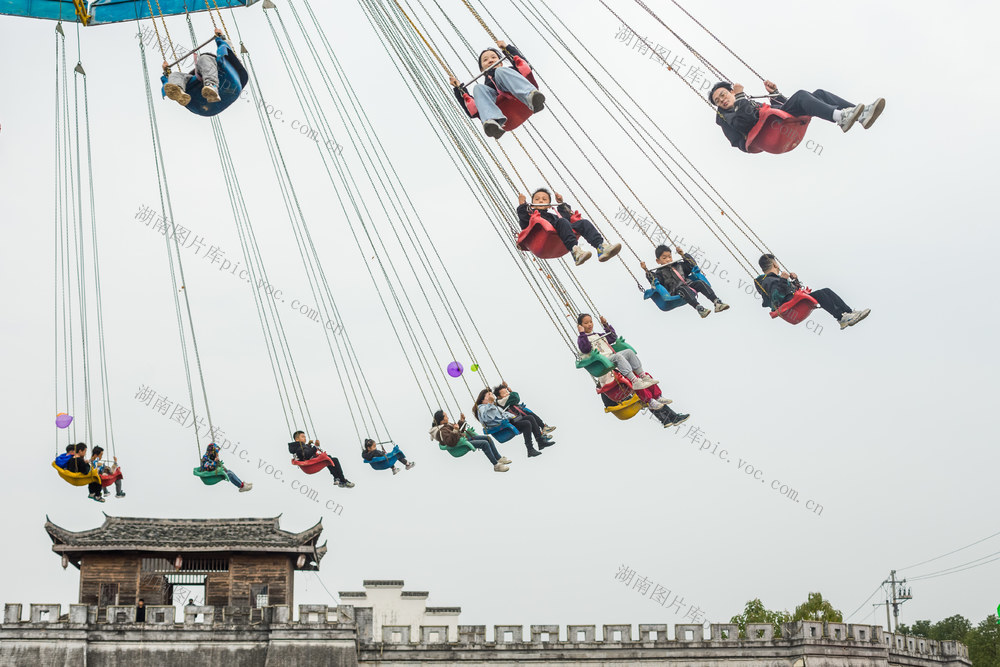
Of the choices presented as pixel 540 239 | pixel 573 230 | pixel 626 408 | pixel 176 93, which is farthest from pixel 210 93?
pixel 626 408

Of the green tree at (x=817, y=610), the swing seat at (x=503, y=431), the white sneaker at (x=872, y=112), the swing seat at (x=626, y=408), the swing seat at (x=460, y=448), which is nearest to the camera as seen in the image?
the white sneaker at (x=872, y=112)

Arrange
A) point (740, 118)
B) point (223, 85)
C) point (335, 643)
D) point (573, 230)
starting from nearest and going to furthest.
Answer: point (740, 118) → point (573, 230) → point (223, 85) → point (335, 643)

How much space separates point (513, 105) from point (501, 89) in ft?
0.92

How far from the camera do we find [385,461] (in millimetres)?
23172

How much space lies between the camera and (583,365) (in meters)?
19.2

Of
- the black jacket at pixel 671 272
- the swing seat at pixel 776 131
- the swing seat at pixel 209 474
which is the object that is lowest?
the swing seat at pixel 209 474

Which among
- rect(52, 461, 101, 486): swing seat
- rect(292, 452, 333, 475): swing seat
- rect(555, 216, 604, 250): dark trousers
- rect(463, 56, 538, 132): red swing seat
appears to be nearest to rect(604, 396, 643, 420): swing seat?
rect(555, 216, 604, 250): dark trousers

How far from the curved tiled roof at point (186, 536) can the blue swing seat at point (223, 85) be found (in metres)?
15.0

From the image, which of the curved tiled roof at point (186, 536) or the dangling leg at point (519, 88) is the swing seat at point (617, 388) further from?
the curved tiled roof at point (186, 536)

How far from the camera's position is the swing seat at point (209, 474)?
23469 mm

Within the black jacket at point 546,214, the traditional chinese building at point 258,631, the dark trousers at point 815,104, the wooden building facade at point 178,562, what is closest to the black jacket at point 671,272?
the black jacket at point 546,214

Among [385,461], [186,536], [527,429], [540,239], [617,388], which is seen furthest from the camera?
[186,536]

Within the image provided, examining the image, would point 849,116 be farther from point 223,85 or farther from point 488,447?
point 223,85

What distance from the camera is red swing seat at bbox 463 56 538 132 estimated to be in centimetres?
1702
